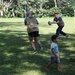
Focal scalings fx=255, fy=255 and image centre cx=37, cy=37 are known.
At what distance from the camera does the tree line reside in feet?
143

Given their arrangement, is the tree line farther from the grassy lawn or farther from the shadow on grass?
the grassy lawn

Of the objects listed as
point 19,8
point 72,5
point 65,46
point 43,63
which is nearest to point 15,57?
point 43,63

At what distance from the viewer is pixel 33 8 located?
46.0 m

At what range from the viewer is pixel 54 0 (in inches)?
1887

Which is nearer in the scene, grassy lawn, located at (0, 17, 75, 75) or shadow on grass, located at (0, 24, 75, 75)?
grassy lawn, located at (0, 17, 75, 75)

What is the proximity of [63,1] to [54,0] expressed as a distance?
13.4 ft

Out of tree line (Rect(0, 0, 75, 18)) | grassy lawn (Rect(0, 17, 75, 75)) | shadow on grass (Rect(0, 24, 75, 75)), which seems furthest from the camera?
tree line (Rect(0, 0, 75, 18))

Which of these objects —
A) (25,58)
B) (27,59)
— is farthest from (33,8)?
(27,59)

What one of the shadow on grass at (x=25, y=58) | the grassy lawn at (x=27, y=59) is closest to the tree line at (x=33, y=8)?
the shadow on grass at (x=25, y=58)

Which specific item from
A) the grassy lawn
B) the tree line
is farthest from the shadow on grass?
the tree line

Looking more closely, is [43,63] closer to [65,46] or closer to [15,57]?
[15,57]

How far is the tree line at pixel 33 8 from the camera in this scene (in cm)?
4367

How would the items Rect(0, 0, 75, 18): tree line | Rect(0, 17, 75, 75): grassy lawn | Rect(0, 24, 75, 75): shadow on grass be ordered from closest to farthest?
1. Rect(0, 17, 75, 75): grassy lawn
2. Rect(0, 24, 75, 75): shadow on grass
3. Rect(0, 0, 75, 18): tree line

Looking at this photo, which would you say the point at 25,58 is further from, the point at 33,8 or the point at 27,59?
the point at 33,8
